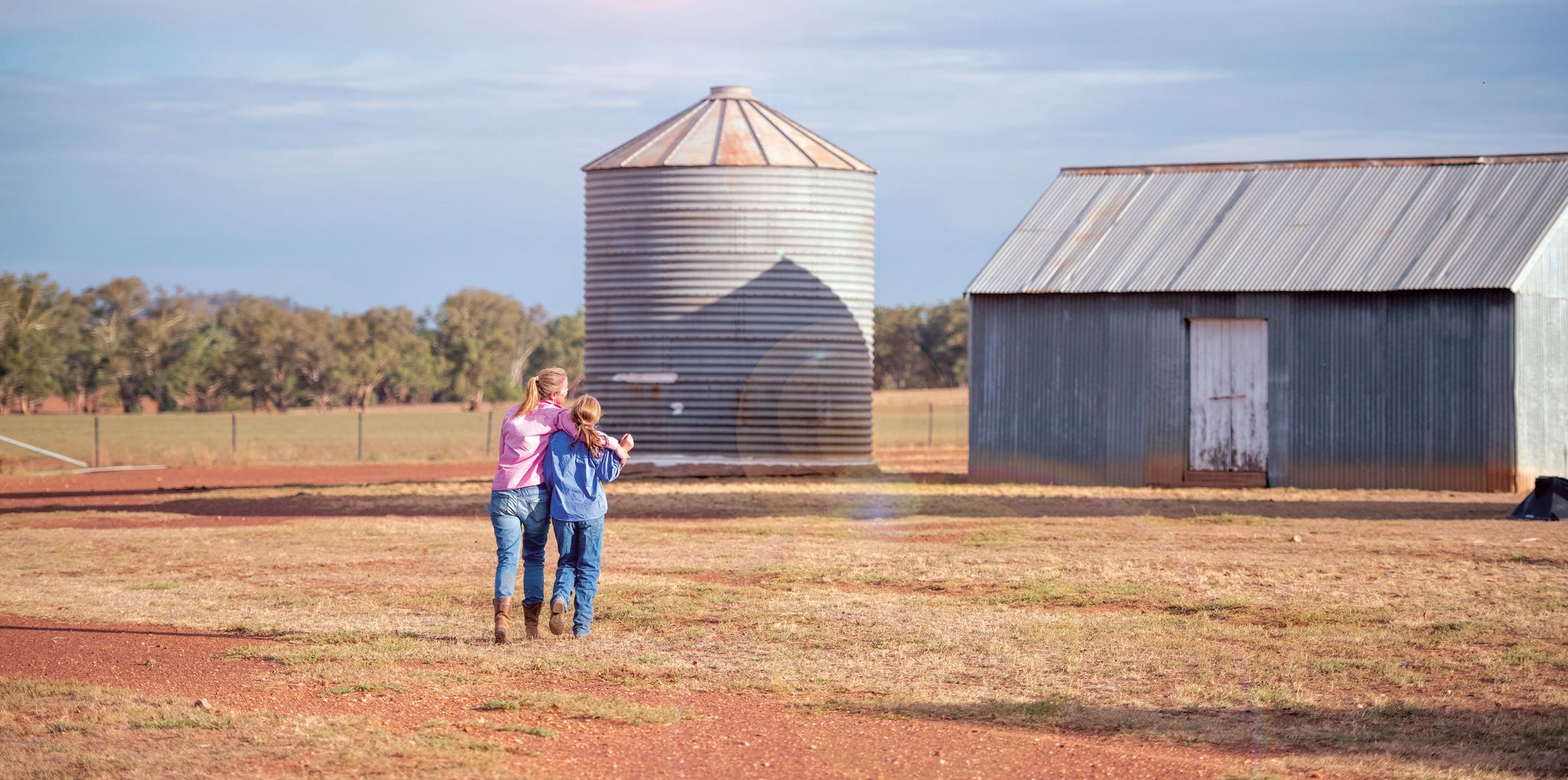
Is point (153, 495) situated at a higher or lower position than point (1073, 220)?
lower

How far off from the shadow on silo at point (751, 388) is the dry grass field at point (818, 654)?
29.7 ft

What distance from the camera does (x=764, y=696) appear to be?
8.90m

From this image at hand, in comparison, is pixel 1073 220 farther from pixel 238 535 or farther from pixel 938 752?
pixel 938 752

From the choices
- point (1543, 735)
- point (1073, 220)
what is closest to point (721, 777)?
point (1543, 735)

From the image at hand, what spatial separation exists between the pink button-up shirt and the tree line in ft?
247

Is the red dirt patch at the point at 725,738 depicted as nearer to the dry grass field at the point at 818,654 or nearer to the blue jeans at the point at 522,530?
the dry grass field at the point at 818,654

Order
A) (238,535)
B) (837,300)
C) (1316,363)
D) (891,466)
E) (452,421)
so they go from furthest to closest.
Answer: (452,421) < (891,466) < (837,300) < (1316,363) < (238,535)

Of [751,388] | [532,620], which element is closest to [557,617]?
[532,620]

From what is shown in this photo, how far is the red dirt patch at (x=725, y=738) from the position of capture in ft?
23.9

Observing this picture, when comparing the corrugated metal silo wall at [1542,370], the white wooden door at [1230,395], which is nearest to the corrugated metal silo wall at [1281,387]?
the white wooden door at [1230,395]

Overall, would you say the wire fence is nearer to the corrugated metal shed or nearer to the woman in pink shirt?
the corrugated metal shed

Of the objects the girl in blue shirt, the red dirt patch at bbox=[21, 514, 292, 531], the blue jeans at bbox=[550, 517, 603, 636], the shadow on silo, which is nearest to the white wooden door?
the shadow on silo

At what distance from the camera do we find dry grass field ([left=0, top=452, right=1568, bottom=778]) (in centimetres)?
759

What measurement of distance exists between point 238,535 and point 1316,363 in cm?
1640
